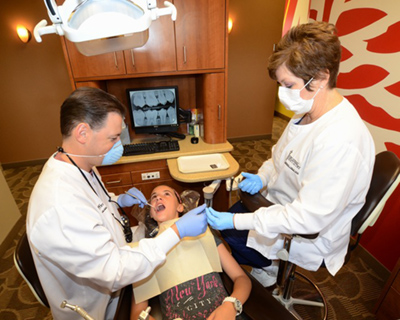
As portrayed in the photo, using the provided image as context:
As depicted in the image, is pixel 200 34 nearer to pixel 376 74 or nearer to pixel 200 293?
pixel 376 74

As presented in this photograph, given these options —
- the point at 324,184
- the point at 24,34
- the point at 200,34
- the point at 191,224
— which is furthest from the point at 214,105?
the point at 24,34

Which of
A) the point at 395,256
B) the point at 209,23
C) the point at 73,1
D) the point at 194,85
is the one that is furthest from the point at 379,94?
the point at 73,1

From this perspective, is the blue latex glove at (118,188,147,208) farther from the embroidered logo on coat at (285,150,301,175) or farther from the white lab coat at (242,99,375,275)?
the embroidered logo on coat at (285,150,301,175)

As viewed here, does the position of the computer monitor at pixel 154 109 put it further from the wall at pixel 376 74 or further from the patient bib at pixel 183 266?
the wall at pixel 376 74

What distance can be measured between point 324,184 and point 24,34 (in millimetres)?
3941

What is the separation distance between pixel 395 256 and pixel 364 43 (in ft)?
5.29

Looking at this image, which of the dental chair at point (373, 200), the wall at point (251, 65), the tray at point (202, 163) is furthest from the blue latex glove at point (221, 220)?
the wall at point (251, 65)

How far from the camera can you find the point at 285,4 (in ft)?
12.6

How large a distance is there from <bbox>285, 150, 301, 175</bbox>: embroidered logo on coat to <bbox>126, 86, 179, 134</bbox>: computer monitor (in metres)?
1.44

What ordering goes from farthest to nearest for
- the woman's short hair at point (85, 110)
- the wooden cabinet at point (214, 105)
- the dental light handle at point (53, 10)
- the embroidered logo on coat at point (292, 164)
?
the wooden cabinet at point (214, 105), the embroidered logo on coat at point (292, 164), the woman's short hair at point (85, 110), the dental light handle at point (53, 10)

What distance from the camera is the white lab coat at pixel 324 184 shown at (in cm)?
96

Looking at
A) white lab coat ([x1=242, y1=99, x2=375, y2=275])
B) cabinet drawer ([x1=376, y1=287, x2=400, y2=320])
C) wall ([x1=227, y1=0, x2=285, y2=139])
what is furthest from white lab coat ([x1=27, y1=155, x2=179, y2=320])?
wall ([x1=227, y1=0, x2=285, y2=139])

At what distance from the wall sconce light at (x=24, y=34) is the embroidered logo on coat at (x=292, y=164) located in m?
3.70

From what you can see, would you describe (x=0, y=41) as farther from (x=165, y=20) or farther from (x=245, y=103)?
(x=245, y=103)
